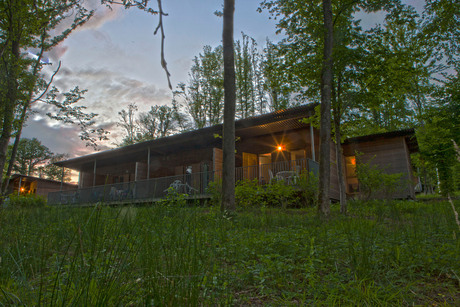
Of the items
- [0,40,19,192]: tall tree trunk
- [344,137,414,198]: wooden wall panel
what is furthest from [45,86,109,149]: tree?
[344,137,414,198]: wooden wall panel

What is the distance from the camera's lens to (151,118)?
1185 inches

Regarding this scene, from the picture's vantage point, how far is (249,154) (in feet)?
50.4

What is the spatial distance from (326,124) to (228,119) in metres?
2.45

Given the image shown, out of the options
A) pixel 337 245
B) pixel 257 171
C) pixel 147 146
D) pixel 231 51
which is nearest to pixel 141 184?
pixel 147 146

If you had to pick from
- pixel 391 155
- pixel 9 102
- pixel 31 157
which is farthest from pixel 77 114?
pixel 31 157

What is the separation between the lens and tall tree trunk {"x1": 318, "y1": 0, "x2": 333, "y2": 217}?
6.89 meters

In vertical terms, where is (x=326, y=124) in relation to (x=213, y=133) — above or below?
below

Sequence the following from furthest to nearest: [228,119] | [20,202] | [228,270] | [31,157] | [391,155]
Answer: [31,157]
[391,155]
[20,202]
[228,119]
[228,270]

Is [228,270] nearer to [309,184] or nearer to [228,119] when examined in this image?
[228,119]

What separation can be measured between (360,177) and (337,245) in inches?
311

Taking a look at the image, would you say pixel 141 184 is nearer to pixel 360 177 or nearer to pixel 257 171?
pixel 257 171

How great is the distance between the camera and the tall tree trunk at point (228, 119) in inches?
256

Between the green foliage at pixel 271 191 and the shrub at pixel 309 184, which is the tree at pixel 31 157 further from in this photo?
the shrub at pixel 309 184

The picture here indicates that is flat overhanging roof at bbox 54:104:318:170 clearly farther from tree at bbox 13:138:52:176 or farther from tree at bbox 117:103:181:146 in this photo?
tree at bbox 13:138:52:176
